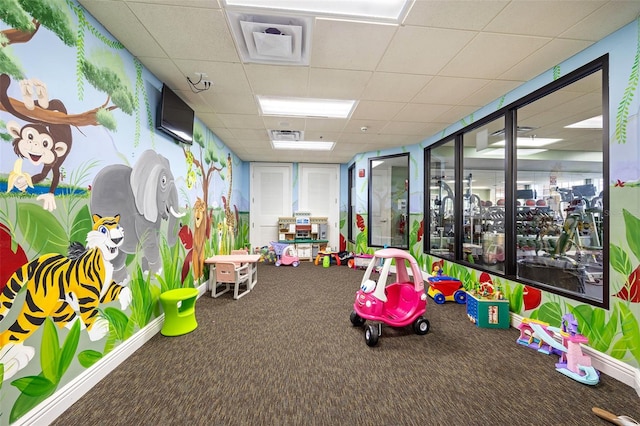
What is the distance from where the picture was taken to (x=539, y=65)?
2.13 m

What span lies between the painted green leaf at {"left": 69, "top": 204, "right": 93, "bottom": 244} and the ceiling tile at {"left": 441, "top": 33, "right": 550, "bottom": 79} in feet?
9.74

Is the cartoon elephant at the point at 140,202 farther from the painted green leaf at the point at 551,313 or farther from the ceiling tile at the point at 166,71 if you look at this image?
the painted green leaf at the point at 551,313

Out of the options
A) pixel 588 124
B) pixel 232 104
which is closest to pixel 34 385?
pixel 232 104

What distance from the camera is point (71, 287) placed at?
58.1 inches

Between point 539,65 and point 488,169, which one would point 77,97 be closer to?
point 539,65

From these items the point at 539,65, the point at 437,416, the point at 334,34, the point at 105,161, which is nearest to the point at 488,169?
the point at 539,65

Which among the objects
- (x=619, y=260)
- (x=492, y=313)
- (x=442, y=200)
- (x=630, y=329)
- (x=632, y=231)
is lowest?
(x=492, y=313)

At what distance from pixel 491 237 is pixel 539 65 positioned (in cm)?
210

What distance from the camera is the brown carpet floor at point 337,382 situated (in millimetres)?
1386

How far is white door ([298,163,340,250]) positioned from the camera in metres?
6.42

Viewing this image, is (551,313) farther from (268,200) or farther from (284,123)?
(268,200)

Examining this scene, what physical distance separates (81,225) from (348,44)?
2.24 m

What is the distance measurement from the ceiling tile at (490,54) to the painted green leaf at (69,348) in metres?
3.33

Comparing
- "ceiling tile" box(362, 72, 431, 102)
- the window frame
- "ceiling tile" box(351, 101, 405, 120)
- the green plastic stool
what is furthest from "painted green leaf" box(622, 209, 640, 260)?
the green plastic stool
